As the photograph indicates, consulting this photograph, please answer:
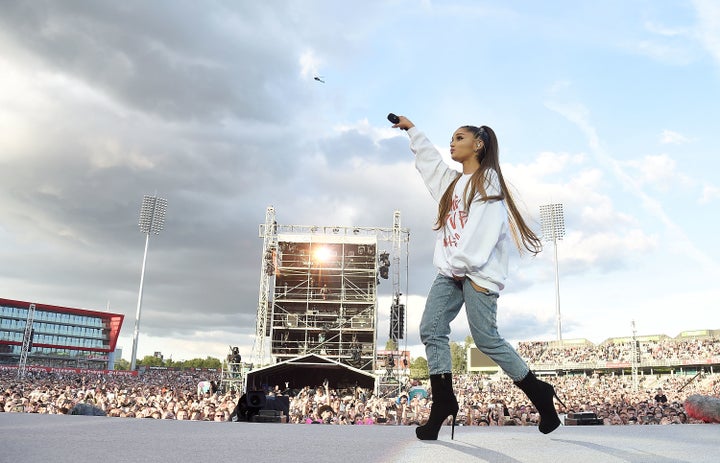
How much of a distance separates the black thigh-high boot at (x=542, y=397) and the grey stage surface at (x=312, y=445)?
7 centimetres

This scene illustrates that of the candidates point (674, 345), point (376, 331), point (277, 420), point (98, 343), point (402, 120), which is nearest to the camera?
point (402, 120)

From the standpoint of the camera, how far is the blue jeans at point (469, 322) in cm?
273

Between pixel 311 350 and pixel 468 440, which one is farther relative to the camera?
pixel 311 350

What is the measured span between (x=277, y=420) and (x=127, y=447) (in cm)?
232

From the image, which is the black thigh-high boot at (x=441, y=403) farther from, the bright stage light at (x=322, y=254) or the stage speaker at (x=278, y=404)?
the bright stage light at (x=322, y=254)

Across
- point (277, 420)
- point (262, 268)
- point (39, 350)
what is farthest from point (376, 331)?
point (39, 350)

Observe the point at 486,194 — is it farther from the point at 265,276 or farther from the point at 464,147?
the point at 265,276

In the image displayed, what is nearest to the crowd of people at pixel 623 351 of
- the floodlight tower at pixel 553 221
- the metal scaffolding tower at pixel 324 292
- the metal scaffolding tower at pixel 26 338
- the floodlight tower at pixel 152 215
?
the floodlight tower at pixel 553 221

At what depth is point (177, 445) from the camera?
89.6 inches

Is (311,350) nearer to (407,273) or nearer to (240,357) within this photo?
(240,357)

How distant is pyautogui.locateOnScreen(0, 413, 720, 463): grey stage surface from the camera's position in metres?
2.02

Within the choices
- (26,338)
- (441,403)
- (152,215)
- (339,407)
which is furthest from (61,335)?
(441,403)

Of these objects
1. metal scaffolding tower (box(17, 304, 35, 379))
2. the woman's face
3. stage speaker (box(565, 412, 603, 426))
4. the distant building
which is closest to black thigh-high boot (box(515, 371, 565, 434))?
the woman's face

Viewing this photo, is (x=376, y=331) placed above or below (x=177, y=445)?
above
